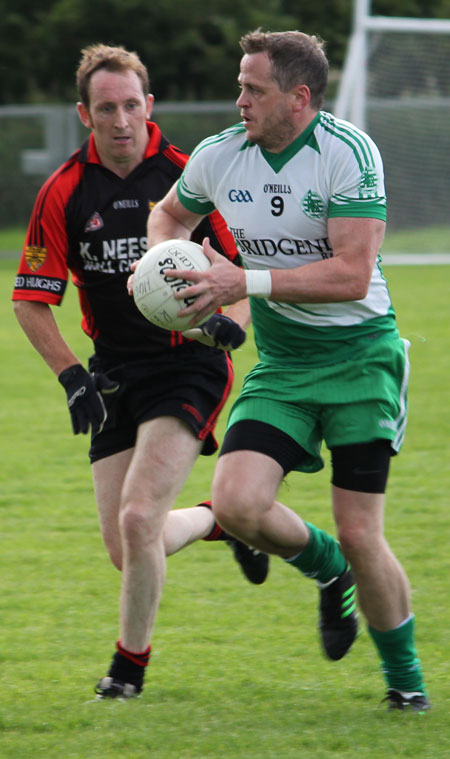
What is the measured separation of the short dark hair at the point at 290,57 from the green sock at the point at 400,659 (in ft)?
6.27

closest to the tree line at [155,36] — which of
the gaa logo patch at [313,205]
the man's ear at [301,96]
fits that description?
the man's ear at [301,96]

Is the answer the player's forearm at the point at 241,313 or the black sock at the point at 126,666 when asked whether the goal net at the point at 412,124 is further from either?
the black sock at the point at 126,666

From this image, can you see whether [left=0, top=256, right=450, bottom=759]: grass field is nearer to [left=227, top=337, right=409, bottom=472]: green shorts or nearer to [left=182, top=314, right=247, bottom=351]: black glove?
[left=227, top=337, right=409, bottom=472]: green shorts

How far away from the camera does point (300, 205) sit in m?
4.05

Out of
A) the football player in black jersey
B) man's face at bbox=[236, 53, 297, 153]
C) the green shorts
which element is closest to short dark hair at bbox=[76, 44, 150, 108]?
the football player in black jersey

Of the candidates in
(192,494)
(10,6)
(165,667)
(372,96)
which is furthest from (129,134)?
(10,6)

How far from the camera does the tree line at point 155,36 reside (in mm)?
32594

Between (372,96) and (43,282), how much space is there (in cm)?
1728

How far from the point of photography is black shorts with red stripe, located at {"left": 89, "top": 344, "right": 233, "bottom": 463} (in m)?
4.58

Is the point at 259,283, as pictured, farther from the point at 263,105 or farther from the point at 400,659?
the point at 400,659

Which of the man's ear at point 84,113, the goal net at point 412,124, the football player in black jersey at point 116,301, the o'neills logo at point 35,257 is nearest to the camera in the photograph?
the football player in black jersey at point 116,301

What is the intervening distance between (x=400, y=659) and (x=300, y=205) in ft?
5.35

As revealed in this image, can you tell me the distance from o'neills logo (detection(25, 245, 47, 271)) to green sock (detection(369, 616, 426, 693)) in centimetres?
193

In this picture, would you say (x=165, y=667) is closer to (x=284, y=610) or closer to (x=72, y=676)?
(x=72, y=676)
